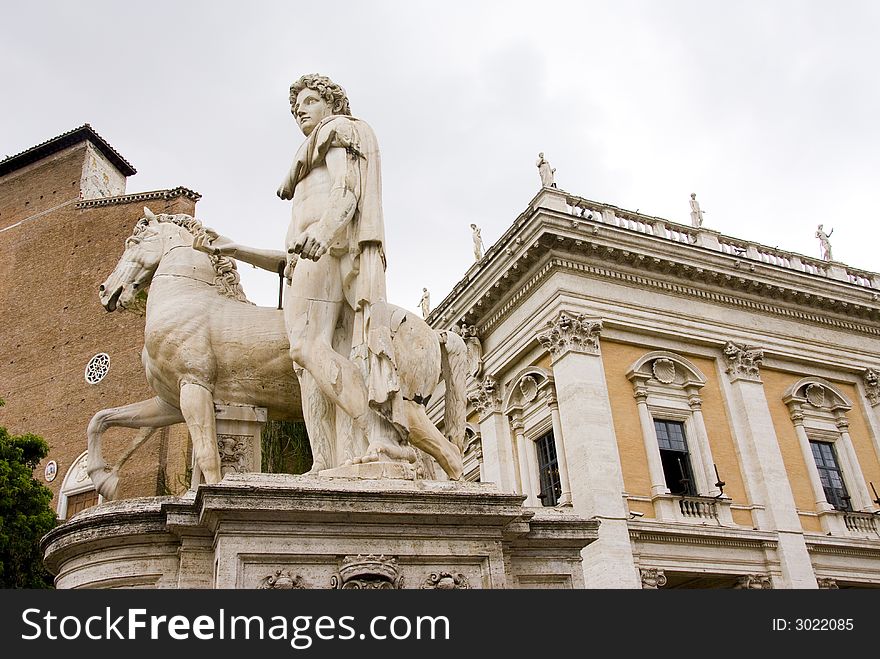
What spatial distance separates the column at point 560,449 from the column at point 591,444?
11cm

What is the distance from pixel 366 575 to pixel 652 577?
14.3m

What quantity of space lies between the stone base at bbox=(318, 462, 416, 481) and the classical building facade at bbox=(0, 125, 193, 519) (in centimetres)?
2029

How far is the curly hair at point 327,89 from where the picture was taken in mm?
5629

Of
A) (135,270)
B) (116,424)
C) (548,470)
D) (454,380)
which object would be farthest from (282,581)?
(548,470)

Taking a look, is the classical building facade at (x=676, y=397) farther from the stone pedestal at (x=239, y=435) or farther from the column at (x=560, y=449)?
the stone pedestal at (x=239, y=435)

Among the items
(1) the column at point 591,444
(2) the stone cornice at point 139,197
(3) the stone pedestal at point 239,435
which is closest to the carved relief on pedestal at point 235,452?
(3) the stone pedestal at point 239,435

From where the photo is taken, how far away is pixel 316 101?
563cm

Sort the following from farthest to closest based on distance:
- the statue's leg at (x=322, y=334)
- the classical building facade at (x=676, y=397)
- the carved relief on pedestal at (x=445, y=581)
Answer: the classical building facade at (x=676, y=397), the statue's leg at (x=322, y=334), the carved relief on pedestal at (x=445, y=581)

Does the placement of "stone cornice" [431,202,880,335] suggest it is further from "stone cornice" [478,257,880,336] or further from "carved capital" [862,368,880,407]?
"carved capital" [862,368,880,407]

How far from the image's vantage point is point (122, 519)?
13.7 feet
